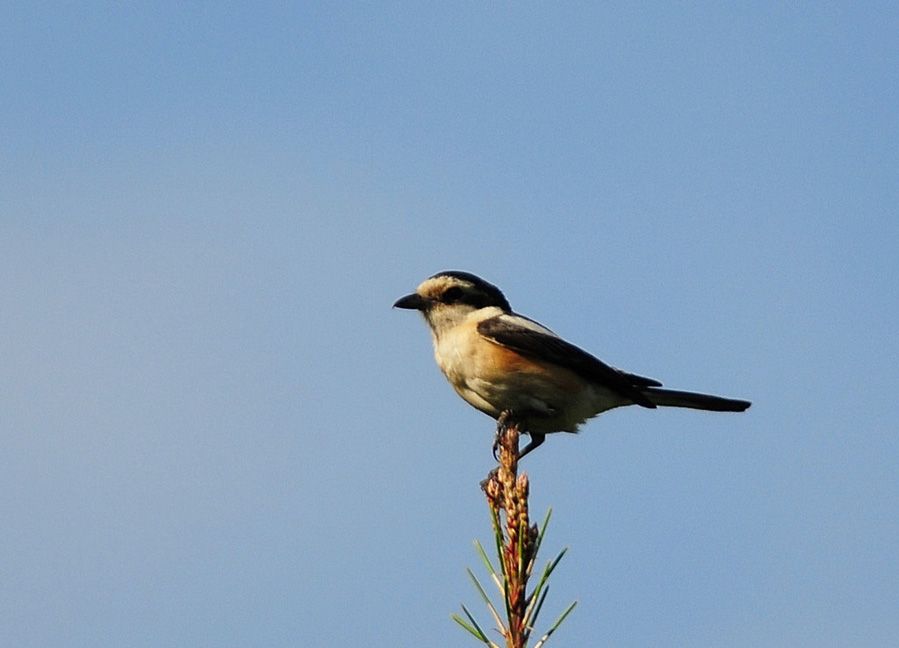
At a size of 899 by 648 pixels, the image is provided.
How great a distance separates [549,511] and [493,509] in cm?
25

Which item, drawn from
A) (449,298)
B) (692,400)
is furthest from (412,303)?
(692,400)

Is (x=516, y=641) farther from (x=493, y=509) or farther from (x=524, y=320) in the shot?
(x=524, y=320)

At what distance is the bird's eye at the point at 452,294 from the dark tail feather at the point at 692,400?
1.75 m

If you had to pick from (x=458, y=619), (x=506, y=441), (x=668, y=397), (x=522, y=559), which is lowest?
(x=458, y=619)

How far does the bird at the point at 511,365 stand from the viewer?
30.0 feet

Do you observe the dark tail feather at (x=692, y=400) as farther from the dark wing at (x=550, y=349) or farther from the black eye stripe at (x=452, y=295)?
the black eye stripe at (x=452, y=295)

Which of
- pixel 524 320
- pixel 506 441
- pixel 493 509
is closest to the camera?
pixel 493 509

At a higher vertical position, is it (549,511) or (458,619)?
(549,511)

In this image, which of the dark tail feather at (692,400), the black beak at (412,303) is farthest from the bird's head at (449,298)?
the dark tail feather at (692,400)

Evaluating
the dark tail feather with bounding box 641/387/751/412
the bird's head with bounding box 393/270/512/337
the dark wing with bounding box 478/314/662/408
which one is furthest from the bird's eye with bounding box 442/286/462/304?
the dark tail feather with bounding box 641/387/751/412

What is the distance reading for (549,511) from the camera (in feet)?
14.8

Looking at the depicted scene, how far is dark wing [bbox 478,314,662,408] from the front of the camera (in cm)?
930

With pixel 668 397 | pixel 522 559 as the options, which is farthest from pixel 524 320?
pixel 522 559

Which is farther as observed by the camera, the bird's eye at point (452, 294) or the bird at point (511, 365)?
the bird's eye at point (452, 294)
